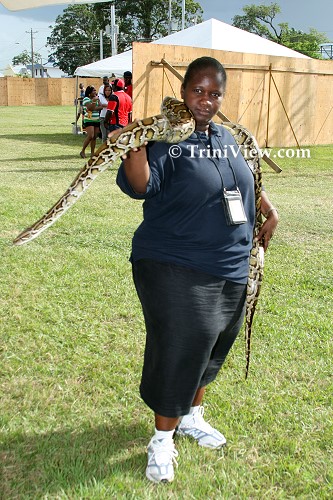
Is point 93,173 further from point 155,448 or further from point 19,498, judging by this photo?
point 19,498

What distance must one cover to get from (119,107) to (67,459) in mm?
11077

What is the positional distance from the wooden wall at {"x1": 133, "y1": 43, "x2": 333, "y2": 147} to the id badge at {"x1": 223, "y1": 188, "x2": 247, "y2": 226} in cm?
1168

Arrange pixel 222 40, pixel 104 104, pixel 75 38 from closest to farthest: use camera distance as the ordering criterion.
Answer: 1. pixel 104 104
2. pixel 222 40
3. pixel 75 38

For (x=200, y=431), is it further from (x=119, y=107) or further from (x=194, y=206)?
(x=119, y=107)

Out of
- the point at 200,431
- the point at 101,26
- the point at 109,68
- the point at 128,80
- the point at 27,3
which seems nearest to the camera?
the point at 200,431

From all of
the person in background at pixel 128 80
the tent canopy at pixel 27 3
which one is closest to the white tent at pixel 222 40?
the person in background at pixel 128 80

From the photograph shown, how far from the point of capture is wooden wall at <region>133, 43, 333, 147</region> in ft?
45.5

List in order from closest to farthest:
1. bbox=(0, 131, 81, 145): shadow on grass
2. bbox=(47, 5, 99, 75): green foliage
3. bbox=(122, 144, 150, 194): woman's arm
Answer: bbox=(122, 144, 150, 194): woman's arm, bbox=(0, 131, 81, 145): shadow on grass, bbox=(47, 5, 99, 75): green foliage

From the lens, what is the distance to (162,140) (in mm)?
2445

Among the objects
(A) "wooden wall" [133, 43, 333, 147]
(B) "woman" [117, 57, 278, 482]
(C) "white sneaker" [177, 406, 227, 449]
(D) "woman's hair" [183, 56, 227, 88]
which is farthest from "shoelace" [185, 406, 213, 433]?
(A) "wooden wall" [133, 43, 333, 147]

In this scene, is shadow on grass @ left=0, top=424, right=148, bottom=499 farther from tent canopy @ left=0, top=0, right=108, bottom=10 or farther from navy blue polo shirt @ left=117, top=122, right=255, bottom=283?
tent canopy @ left=0, top=0, right=108, bottom=10

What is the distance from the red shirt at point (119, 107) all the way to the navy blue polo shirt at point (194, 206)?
1071cm

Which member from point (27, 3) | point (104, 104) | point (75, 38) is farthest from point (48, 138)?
point (75, 38)

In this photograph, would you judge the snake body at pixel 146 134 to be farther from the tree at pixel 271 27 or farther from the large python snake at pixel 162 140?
the tree at pixel 271 27
